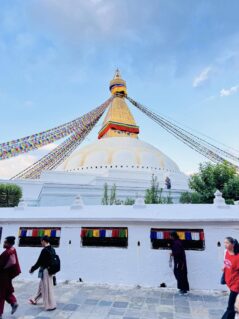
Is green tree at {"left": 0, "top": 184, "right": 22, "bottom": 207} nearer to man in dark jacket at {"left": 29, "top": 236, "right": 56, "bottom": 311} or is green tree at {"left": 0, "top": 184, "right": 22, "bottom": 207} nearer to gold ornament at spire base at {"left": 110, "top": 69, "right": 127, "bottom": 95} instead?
man in dark jacket at {"left": 29, "top": 236, "right": 56, "bottom": 311}

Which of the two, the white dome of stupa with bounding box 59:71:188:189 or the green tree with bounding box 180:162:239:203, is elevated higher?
the white dome of stupa with bounding box 59:71:188:189

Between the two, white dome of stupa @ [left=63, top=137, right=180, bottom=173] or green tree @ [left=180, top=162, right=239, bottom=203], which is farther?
white dome of stupa @ [left=63, top=137, right=180, bottom=173]

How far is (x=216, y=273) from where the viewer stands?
5.13 metres

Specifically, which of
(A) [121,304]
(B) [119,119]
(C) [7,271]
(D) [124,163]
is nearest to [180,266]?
(A) [121,304]

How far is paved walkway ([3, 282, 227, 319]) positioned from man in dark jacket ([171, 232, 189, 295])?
18cm

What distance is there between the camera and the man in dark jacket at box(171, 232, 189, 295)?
4.83 meters

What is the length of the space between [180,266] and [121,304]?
5.01 feet

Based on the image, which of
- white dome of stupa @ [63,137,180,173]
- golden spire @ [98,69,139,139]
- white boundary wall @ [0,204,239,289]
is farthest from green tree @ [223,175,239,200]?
golden spire @ [98,69,139,139]

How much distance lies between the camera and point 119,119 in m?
29.2

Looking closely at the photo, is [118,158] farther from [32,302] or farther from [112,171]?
[32,302]

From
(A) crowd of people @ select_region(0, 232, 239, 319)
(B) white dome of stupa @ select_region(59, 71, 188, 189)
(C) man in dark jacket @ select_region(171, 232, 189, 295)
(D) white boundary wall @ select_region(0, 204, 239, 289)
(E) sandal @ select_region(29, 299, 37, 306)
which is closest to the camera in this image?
(A) crowd of people @ select_region(0, 232, 239, 319)

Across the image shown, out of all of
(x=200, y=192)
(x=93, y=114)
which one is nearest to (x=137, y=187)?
(x=200, y=192)

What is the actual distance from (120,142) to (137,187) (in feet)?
28.5

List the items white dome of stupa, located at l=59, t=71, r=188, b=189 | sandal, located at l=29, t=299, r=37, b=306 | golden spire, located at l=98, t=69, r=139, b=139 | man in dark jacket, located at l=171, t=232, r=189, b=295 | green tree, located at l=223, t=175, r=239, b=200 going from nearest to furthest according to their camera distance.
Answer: sandal, located at l=29, t=299, r=37, b=306 < man in dark jacket, located at l=171, t=232, r=189, b=295 < green tree, located at l=223, t=175, r=239, b=200 < white dome of stupa, located at l=59, t=71, r=188, b=189 < golden spire, located at l=98, t=69, r=139, b=139
